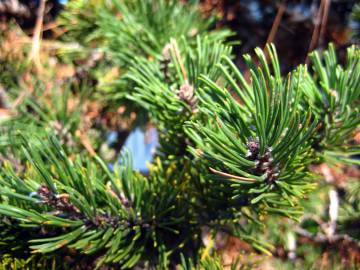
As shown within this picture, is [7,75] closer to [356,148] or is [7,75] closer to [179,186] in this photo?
[179,186]

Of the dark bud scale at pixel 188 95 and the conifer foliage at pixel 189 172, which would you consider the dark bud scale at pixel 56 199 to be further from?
the dark bud scale at pixel 188 95

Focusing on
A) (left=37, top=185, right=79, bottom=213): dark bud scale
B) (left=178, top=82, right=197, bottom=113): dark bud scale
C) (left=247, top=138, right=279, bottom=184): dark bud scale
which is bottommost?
(left=37, top=185, right=79, bottom=213): dark bud scale

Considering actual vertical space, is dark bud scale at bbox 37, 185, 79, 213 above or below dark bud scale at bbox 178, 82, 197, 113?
below

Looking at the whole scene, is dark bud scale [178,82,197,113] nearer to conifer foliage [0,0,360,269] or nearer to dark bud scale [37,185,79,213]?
conifer foliage [0,0,360,269]

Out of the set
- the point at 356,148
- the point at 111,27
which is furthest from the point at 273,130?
the point at 111,27

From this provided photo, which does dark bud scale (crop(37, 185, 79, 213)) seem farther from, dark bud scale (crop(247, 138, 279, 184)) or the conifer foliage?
dark bud scale (crop(247, 138, 279, 184))

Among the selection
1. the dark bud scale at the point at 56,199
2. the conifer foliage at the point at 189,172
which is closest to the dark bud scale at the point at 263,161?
the conifer foliage at the point at 189,172

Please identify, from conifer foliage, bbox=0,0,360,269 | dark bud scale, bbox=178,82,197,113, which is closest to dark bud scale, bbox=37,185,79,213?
conifer foliage, bbox=0,0,360,269

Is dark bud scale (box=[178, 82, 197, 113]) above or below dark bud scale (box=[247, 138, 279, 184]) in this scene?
above
